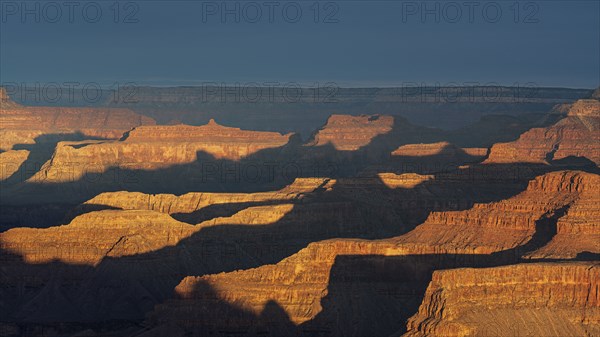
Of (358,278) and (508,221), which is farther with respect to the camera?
(508,221)

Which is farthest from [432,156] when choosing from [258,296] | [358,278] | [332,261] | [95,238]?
[258,296]

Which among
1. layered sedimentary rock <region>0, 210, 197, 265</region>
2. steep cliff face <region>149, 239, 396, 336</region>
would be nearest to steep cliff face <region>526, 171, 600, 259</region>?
steep cliff face <region>149, 239, 396, 336</region>

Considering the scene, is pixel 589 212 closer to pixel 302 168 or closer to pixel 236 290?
pixel 236 290

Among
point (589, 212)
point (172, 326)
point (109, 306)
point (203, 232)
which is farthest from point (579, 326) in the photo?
point (203, 232)

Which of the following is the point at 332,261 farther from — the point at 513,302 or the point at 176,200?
the point at 176,200

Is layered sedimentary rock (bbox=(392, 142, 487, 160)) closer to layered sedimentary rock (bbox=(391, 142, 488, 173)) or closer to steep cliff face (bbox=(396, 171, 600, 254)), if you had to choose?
layered sedimentary rock (bbox=(391, 142, 488, 173))
